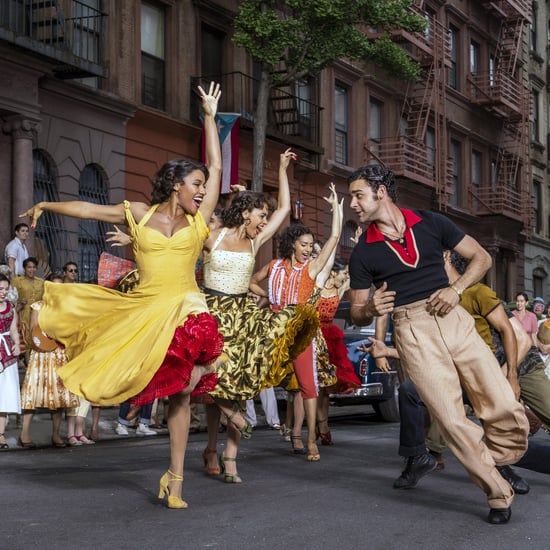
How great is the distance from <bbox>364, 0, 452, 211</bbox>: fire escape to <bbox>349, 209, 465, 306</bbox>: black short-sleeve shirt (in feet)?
82.1

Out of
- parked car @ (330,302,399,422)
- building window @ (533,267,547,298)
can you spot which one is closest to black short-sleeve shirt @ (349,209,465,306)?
parked car @ (330,302,399,422)

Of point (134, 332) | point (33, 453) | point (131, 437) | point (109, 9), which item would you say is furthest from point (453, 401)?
point (109, 9)

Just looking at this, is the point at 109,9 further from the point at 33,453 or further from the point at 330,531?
the point at 330,531

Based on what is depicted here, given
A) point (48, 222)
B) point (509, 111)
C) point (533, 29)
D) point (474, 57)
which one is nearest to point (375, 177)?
point (48, 222)

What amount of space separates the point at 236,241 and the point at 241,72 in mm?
16734

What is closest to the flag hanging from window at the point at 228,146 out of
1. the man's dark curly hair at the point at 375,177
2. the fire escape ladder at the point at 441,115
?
the fire escape ladder at the point at 441,115

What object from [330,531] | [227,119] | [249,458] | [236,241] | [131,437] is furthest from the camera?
[227,119]

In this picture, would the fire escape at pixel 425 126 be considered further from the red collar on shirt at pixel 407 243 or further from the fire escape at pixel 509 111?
the red collar on shirt at pixel 407 243

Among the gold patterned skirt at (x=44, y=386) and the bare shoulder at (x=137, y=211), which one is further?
the gold patterned skirt at (x=44, y=386)

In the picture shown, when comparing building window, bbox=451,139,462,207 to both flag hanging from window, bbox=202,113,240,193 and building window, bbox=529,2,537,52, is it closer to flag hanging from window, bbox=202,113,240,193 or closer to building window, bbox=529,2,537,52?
building window, bbox=529,2,537,52

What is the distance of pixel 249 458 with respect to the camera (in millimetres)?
9695

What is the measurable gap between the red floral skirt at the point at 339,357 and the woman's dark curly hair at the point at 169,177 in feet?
16.7

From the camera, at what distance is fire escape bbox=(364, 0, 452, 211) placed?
105ft

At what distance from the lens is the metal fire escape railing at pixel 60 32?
57.9 feet
